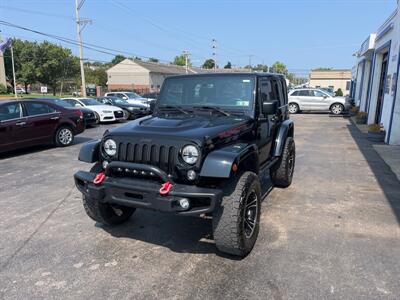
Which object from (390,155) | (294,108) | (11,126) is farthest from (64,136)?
(294,108)

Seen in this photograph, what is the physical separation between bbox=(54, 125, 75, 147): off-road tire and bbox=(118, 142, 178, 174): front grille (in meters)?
7.52

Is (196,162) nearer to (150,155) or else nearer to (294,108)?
(150,155)

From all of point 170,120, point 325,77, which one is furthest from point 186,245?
point 325,77

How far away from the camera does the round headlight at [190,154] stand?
338cm

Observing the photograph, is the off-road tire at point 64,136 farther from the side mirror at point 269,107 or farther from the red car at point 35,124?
the side mirror at point 269,107

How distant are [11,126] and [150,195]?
23.7 feet

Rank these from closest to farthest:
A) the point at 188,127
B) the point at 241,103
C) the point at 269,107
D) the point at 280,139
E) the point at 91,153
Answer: the point at 188,127 → the point at 91,153 → the point at 269,107 → the point at 241,103 → the point at 280,139

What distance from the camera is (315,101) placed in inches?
888

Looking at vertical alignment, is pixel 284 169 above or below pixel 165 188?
below

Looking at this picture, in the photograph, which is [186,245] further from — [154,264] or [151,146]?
[151,146]

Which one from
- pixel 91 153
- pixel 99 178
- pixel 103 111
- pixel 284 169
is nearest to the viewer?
pixel 99 178

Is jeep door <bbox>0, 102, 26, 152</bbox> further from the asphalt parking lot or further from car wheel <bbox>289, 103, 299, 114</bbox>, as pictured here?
car wheel <bbox>289, 103, 299, 114</bbox>

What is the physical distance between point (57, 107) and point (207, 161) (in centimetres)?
844

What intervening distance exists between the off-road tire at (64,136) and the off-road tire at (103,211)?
673cm
